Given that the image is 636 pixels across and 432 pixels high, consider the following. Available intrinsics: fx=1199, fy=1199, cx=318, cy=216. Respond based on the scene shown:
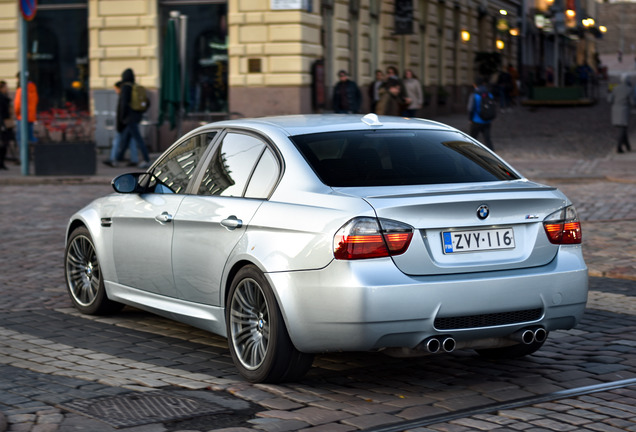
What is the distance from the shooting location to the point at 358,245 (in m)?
5.47

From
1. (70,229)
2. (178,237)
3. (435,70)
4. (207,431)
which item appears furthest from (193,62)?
(207,431)

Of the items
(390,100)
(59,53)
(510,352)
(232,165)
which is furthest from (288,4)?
(510,352)

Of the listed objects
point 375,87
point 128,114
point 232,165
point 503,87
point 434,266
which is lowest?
point 434,266

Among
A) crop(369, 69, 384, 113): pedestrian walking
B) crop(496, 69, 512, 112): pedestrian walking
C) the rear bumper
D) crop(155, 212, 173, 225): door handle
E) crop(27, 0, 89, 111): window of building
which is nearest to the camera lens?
the rear bumper

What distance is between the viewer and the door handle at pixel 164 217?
684 cm

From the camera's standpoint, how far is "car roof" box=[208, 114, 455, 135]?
6.44 m

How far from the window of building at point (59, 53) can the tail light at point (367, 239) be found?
22.6 m

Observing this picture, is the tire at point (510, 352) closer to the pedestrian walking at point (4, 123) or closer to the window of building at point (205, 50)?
the pedestrian walking at point (4, 123)

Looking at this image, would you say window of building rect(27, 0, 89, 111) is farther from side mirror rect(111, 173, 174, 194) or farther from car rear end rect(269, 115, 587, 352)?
car rear end rect(269, 115, 587, 352)

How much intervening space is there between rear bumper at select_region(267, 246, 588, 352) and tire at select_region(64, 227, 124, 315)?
2.52 metres

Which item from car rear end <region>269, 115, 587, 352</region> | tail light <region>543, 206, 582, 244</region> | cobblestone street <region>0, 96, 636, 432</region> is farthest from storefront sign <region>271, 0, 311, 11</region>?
tail light <region>543, 206, 582, 244</region>

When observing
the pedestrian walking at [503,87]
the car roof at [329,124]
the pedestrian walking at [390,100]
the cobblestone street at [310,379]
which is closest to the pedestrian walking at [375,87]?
the pedestrian walking at [390,100]

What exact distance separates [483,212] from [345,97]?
66.6ft

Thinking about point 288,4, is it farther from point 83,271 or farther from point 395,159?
point 395,159
